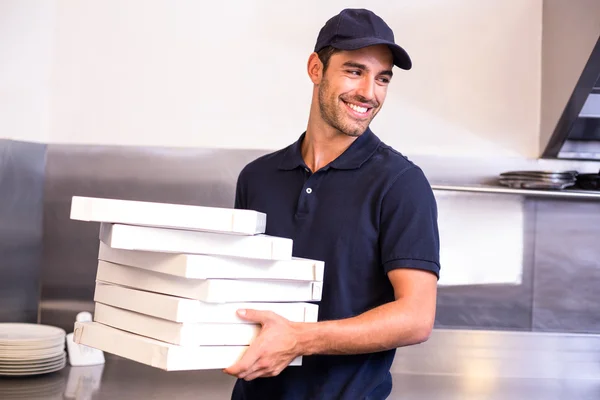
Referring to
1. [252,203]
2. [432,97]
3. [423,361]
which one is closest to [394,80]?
[432,97]

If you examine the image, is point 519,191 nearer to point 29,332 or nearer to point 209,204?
point 209,204

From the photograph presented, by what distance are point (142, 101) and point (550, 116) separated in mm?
1344

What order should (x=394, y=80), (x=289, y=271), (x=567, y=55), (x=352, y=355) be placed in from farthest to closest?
(x=394, y=80)
(x=567, y=55)
(x=352, y=355)
(x=289, y=271)

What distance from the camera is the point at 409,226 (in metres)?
1.40

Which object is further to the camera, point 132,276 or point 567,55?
point 567,55

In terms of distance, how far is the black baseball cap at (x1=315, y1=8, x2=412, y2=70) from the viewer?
1479mm

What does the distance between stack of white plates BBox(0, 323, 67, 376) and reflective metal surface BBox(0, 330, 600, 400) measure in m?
0.03

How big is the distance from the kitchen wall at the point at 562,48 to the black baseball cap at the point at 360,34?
1074 mm

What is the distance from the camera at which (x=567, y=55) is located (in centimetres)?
256

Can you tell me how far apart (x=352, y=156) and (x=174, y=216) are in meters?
0.47

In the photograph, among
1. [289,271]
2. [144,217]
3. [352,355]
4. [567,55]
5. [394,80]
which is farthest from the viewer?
[394,80]

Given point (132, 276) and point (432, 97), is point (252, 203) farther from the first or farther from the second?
point (432, 97)

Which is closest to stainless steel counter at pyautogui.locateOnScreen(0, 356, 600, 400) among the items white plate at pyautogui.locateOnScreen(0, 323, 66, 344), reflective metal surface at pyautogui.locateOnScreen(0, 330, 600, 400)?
reflective metal surface at pyautogui.locateOnScreen(0, 330, 600, 400)

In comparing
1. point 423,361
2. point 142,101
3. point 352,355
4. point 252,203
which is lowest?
point 423,361
